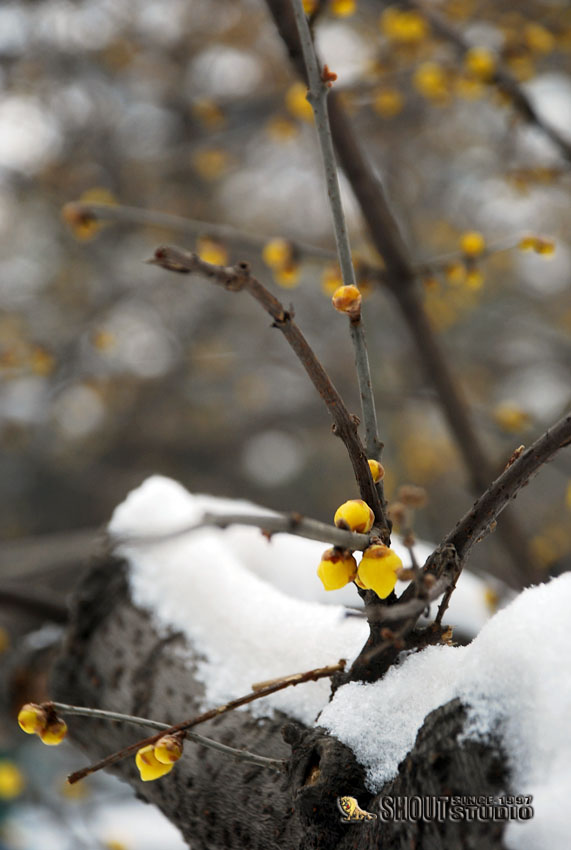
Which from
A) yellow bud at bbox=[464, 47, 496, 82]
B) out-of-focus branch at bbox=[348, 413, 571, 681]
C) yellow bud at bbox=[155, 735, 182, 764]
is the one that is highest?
yellow bud at bbox=[464, 47, 496, 82]

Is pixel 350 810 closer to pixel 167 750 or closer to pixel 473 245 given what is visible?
pixel 167 750

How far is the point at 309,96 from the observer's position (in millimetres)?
755

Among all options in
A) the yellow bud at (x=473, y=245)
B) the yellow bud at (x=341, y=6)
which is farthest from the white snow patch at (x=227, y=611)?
the yellow bud at (x=341, y=6)

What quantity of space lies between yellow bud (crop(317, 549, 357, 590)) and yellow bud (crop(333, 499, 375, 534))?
1.0 inches

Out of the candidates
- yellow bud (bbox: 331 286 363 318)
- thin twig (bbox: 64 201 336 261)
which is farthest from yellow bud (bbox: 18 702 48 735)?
thin twig (bbox: 64 201 336 261)

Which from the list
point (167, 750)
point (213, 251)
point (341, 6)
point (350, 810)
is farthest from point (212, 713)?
point (341, 6)

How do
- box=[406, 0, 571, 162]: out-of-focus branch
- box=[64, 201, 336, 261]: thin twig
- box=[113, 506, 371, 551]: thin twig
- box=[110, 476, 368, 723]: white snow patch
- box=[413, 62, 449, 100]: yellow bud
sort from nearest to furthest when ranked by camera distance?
box=[113, 506, 371, 551]: thin twig
box=[110, 476, 368, 723]: white snow patch
box=[64, 201, 336, 261]: thin twig
box=[406, 0, 571, 162]: out-of-focus branch
box=[413, 62, 449, 100]: yellow bud

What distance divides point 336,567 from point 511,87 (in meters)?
1.46

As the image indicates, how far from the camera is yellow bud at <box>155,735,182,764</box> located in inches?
25.9

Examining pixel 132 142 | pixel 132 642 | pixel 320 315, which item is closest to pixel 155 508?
pixel 132 642

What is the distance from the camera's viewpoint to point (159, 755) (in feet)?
2.16

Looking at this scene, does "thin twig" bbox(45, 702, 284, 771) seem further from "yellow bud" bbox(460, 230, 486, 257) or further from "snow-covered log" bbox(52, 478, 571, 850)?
"yellow bud" bbox(460, 230, 486, 257)

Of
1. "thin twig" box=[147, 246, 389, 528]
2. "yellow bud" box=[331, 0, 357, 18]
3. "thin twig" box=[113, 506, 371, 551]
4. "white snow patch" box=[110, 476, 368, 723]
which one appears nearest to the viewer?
"thin twig" box=[113, 506, 371, 551]

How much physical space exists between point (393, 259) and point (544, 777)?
127 cm
